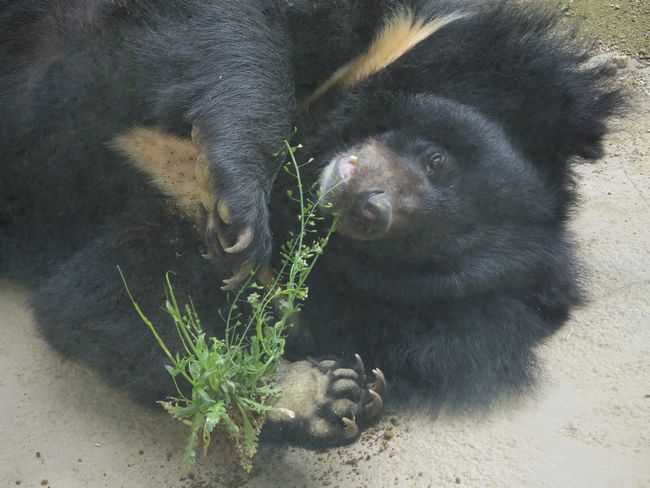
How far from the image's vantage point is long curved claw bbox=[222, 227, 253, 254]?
110 inches

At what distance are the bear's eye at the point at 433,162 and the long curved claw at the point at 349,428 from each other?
109cm

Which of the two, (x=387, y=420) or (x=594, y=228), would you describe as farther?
(x=594, y=228)

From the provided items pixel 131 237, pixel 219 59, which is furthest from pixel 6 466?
pixel 219 59

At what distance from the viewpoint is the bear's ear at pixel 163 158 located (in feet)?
10.6

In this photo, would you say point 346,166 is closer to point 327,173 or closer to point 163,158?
point 327,173

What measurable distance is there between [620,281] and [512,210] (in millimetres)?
863

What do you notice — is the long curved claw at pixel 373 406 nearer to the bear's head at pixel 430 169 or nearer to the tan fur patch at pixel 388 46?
the bear's head at pixel 430 169

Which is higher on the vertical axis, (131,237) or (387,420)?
(131,237)

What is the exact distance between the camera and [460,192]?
3381 mm

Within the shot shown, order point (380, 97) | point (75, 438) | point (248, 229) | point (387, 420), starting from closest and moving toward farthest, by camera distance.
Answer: point (248, 229) < point (75, 438) < point (387, 420) < point (380, 97)

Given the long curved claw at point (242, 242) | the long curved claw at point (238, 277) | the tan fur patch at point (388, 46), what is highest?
the tan fur patch at point (388, 46)

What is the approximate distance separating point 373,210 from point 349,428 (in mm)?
823

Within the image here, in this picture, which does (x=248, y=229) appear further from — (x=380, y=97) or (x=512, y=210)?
(x=512, y=210)

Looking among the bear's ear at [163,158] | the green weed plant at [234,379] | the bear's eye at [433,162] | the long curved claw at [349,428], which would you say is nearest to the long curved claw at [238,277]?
the green weed plant at [234,379]
